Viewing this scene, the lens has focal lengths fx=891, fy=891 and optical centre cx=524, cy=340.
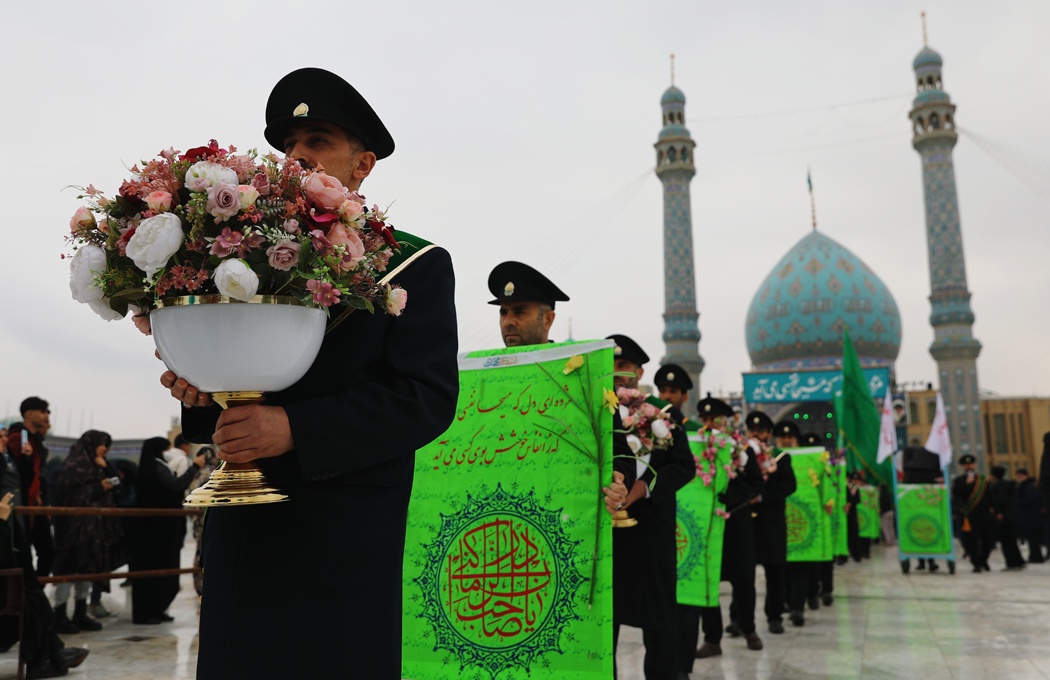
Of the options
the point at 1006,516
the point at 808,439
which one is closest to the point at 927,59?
the point at 1006,516

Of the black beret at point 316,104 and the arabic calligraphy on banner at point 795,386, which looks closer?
the black beret at point 316,104

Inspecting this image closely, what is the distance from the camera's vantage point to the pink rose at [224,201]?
1.45 metres

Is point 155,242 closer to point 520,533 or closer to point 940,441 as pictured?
point 520,533

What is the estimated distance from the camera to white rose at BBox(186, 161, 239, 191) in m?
1.47

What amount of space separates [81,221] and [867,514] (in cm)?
1707

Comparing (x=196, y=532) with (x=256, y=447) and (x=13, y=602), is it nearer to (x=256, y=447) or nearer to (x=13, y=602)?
(x=13, y=602)

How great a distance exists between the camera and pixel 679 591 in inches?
203

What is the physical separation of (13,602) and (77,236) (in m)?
3.53

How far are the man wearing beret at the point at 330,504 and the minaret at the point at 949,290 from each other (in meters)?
29.7

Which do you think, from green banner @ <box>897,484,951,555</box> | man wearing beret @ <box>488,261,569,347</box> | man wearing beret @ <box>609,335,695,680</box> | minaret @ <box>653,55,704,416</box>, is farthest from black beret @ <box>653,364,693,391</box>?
minaret @ <box>653,55,704,416</box>

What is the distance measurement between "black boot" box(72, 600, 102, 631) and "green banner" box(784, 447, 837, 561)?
18.7 feet

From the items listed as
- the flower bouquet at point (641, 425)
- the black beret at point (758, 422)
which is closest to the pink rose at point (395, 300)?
the flower bouquet at point (641, 425)

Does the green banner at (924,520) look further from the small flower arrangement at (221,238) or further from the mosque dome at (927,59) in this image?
the mosque dome at (927,59)

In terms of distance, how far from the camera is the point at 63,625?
627 centimetres
